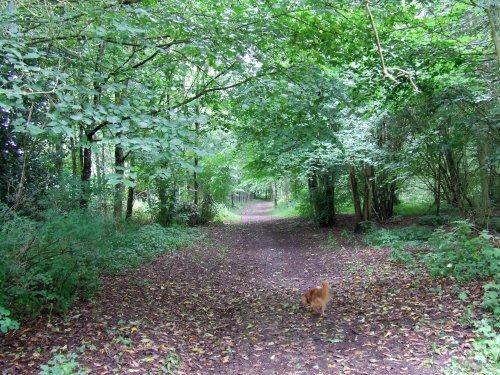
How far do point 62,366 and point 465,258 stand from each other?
6151 millimetres

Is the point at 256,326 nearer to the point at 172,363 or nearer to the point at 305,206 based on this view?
the point at 172,363

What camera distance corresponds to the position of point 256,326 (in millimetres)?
5480

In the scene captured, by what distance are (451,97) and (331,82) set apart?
8.33 feet

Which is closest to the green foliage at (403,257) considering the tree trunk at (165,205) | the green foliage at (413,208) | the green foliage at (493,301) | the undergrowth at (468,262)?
the undergrowth at (468,262)

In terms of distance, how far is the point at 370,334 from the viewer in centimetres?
482

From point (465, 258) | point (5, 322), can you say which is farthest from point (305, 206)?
point (5, 322)

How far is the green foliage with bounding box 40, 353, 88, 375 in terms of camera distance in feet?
11.8

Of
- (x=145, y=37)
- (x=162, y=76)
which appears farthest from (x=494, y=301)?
(x=162, y=76)

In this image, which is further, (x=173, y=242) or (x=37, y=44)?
(x=173, y=242)

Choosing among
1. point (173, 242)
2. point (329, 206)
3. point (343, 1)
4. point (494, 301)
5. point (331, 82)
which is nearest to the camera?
point (494, 301)

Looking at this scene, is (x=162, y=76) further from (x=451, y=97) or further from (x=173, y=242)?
(x=451, y=97)

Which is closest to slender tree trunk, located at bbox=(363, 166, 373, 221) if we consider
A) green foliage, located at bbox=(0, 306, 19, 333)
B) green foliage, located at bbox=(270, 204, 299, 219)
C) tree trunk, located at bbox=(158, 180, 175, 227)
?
tree trunk, located at bbox=(158, 180, 175, 227)

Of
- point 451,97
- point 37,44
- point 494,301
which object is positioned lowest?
point 494,301

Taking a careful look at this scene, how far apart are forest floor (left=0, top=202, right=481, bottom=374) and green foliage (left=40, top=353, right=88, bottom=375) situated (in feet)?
0.37
